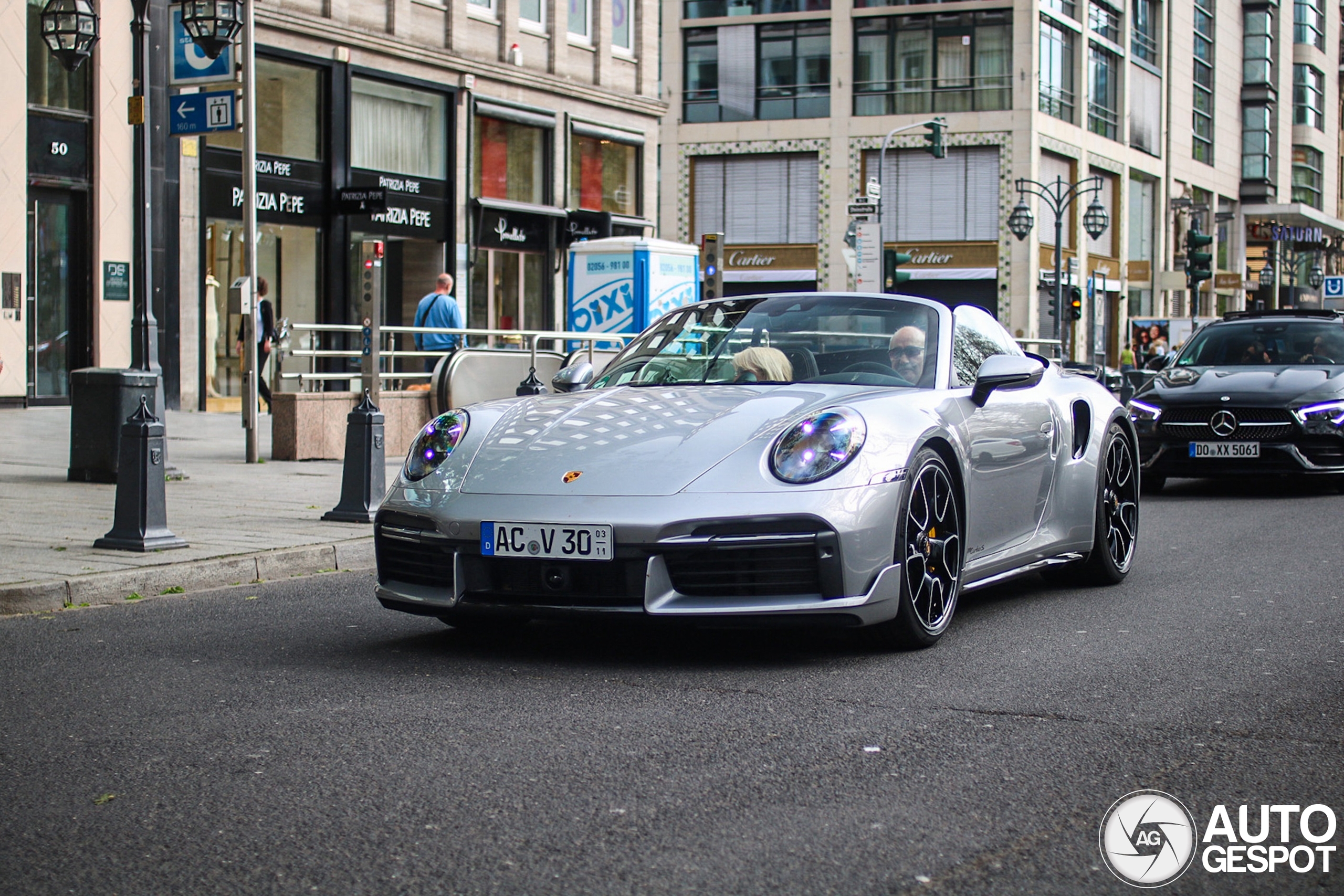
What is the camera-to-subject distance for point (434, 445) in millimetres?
5812

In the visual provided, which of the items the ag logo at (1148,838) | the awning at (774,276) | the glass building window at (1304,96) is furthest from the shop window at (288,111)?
the glass building window at (1304,96)

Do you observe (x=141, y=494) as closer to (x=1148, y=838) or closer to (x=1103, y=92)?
(x=1148, y=838)

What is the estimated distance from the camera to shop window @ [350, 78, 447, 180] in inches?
1045

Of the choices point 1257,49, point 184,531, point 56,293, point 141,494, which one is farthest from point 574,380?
point 1257,49

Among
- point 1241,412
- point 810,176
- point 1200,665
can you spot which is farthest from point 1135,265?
point 1200,665

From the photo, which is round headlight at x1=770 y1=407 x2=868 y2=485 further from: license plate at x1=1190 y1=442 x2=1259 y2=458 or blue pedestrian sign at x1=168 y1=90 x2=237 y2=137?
blue pedestrian sign at x1=168 y1=90 x2=237 y2=137

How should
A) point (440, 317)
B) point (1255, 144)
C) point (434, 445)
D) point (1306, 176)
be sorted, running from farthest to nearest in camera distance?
point (1306, 176) < point (1255, 144) < point (440, 317) < point (434, 445)

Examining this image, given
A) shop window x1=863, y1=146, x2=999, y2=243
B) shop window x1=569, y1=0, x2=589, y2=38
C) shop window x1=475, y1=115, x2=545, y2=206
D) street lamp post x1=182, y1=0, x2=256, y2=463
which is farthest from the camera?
shop window x1=863, y1=146, x2=999, y2=243

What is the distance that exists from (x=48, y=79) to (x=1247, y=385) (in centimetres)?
1566

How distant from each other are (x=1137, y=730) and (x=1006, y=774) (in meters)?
0.66

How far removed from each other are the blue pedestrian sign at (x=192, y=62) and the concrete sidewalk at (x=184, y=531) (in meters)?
3.22

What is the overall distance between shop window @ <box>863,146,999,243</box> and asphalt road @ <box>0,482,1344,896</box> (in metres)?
43.1

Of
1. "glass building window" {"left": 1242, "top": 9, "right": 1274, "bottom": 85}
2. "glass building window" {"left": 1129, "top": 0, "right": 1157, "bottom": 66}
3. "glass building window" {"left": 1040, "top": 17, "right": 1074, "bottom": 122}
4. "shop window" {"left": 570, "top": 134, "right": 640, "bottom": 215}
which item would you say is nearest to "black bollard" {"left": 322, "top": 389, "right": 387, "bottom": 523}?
"shop window" {"left": 570, "top": 134, "right": 640, "bottom": 215}

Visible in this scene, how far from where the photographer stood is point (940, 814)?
3535 millimetres
